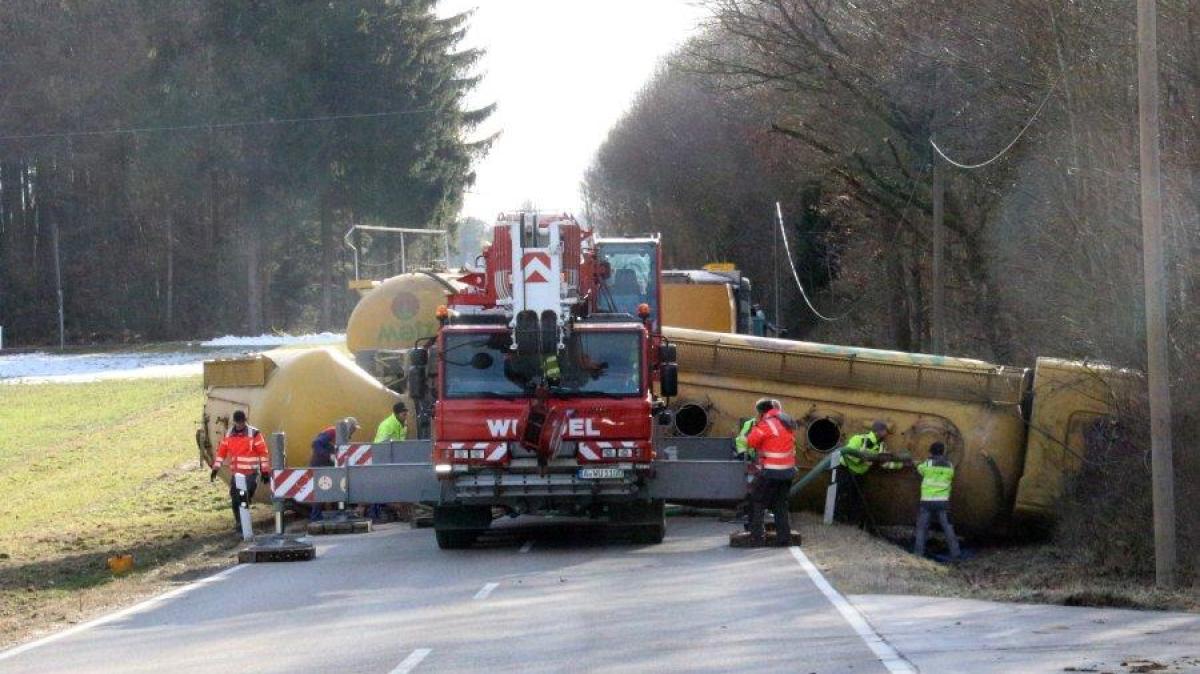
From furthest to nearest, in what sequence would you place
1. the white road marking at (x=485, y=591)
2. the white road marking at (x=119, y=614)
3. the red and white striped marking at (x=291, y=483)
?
the red and white striped marking at (x=291, y=483) → the white road marking at (x=485, y=591) → the white road marking at (x=119, y=614)

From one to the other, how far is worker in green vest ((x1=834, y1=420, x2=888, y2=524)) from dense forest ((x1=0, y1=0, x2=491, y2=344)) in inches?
1801

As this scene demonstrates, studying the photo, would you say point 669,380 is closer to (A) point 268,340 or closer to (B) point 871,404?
(B) point 871,404

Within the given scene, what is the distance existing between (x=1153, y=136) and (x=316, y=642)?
9864 mm

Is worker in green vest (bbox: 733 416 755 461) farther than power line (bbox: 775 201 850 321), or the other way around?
power line (bbox: 775 201 850 321)

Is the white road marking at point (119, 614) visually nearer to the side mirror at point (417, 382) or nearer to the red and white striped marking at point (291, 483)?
the red and white striped marking at point (291, 483)

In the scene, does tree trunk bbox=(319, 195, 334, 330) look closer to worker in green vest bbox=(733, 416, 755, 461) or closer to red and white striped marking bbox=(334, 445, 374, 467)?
red and white striped marking bbox=(334, 445, 374, 467)

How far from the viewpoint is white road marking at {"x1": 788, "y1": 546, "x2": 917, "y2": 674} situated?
10.9m

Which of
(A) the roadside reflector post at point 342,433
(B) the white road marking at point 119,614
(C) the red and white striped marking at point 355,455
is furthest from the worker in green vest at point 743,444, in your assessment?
(B) the white road marking at point 119,614

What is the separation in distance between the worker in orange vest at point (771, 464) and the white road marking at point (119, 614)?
20.2 ft

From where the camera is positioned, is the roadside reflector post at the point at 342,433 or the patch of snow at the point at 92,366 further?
the patch of snow at the point at 92,366

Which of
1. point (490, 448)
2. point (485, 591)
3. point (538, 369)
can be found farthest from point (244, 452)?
point (485, 591)

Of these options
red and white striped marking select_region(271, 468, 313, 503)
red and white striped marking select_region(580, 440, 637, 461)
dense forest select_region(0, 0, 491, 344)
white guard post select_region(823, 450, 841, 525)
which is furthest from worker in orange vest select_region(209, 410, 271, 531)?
dense forest select_region(0, 0, 491, 344)

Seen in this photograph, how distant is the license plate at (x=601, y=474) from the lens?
18.3 metres

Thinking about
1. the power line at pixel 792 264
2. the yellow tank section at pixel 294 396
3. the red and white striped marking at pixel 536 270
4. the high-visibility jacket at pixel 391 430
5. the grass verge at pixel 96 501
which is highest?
the power line at pixel 792 264
